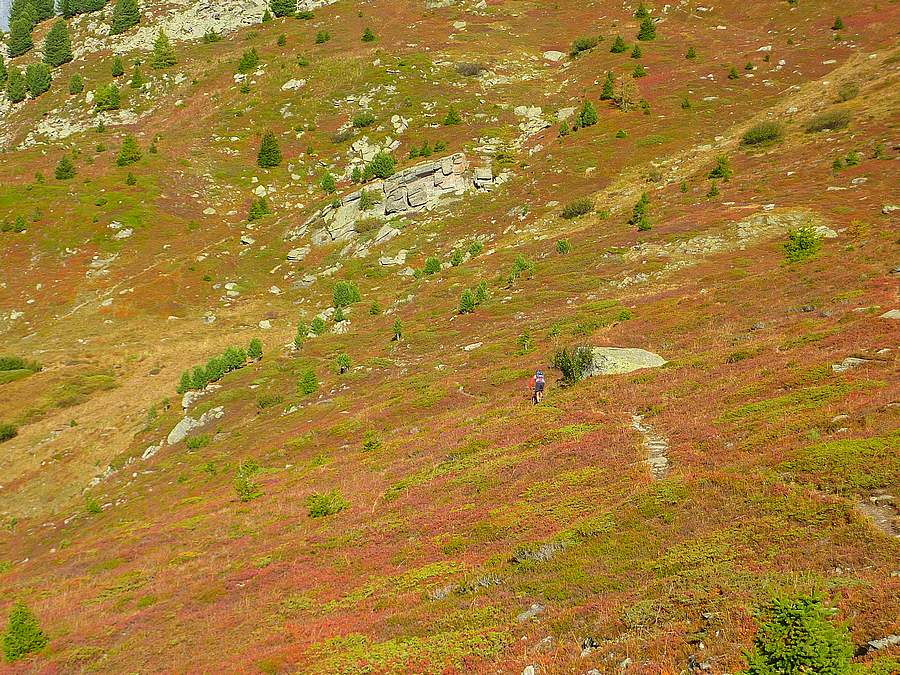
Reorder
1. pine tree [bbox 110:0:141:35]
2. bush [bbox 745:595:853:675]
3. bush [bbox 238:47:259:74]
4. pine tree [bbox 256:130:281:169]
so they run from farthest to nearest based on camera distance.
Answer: pine tree [bbox 110:0:141:35] < bush [bbox 238:47:259:74] < pine tree [bbox 256:130:281:169] < bush [bbox 745:595:853:675]

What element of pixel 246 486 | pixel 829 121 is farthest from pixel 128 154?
pixel 829 121

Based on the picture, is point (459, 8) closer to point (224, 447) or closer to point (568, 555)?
point (224, 447)

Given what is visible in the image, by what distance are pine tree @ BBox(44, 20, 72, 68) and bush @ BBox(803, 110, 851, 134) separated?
16644 cm

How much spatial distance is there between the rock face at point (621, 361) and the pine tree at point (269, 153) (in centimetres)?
8313

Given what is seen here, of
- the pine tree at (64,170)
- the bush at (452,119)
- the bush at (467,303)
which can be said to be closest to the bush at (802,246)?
the bush at (467,303)

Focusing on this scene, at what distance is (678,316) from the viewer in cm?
3133

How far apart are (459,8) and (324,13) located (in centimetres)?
3782

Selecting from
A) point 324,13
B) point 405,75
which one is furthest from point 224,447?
point 324,13

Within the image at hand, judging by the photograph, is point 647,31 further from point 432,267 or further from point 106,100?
point 106,100

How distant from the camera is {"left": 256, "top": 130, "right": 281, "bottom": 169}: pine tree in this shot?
9294cm

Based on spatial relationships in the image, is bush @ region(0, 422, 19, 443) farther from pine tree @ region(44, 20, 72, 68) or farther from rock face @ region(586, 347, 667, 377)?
pine tree @ region(44, 20, 72, 68)

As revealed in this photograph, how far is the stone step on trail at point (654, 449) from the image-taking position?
1515cm

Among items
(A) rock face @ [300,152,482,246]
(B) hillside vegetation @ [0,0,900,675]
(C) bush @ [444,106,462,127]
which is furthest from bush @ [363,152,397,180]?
(C) bush @ [444,106,462,127]

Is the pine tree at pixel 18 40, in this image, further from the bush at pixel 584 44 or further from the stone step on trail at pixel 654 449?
the stone step on trail at pixel 654 449
